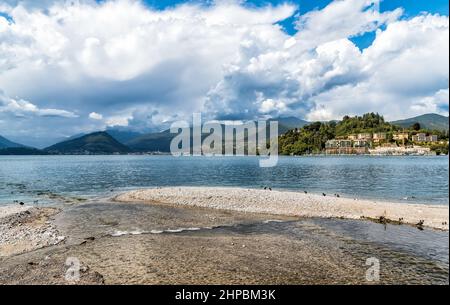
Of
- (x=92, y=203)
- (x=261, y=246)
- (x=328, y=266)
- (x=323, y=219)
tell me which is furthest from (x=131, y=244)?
(x=92, y=203)

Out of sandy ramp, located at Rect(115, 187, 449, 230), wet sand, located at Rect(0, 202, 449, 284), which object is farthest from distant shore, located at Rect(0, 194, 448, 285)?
sandy ramp, located at Rect(115, 187, 449, 230)

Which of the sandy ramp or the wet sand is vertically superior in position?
the sandy ramp

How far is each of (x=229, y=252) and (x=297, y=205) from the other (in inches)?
881

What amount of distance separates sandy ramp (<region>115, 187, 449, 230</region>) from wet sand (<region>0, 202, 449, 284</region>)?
11.2 feet

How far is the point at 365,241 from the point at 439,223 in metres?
11.4

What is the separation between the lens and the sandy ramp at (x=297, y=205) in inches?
1446

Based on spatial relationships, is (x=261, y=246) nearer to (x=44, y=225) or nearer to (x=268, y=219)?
(x=268, y=219)

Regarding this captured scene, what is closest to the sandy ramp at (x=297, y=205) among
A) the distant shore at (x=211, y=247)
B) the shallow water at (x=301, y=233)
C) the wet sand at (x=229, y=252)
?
the distant shore at (x=211, y=247)

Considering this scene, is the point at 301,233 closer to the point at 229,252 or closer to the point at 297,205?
the point at 229,252

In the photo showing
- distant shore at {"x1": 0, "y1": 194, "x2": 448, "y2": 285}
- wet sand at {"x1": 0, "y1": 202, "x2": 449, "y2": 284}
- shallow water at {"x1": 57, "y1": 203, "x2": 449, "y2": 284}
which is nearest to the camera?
wet sand at {"x1": 0, "y1": 202, "x2": 449, "y2": 284}

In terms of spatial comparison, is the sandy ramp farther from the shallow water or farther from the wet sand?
the wet sand

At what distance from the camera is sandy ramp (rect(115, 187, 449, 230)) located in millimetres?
36719

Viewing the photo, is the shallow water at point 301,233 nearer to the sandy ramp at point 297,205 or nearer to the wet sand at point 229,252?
the wet sand at point 229,252

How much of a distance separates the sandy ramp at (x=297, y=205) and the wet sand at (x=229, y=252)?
3.40 m
